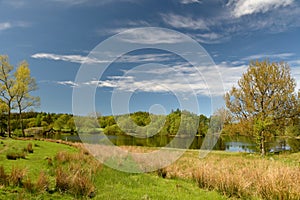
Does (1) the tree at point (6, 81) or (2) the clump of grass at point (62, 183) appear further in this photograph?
(1) the tree at point (6, 81)

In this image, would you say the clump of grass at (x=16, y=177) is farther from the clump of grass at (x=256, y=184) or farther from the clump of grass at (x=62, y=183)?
the clump of grass at (x=256, y=184)

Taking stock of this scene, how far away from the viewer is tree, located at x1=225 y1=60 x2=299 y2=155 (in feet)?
94.3

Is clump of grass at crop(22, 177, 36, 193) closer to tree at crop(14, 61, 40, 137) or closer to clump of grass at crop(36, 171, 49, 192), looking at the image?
clump of grass at crop(36, 171, 49, 192)

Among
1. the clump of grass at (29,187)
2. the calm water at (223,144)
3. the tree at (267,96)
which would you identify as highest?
the tree at (267,96)

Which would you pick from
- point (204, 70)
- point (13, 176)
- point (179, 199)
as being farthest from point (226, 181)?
point (204, 70)

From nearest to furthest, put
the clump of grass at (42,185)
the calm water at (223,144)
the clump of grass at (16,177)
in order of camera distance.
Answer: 1. the clump of grass at (42,185)
2. the clump of grass at (16,177)
3. the calm water at (223,144)

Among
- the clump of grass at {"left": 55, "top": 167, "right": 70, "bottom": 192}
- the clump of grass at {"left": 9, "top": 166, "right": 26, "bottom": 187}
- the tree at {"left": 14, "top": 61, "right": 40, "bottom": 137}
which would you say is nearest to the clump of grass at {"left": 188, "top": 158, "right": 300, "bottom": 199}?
the clump of grass at {"left": 55, "top": 167, "right": 70, "bottom": 192}

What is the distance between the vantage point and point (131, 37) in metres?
15.1

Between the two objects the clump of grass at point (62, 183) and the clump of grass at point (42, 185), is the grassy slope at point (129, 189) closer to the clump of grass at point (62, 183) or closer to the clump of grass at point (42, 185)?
the clump of grass at point (42, 185)

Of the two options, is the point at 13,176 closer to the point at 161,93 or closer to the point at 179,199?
the point at 179,199

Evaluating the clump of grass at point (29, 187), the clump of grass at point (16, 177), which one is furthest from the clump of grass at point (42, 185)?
the clump of grass at point (16, 177)

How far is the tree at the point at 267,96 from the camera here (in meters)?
28.8

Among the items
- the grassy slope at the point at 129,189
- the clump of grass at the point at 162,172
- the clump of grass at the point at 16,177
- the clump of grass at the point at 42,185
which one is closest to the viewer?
the grassy slope at the point at 129,189

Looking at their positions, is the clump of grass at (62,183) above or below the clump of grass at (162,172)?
above
